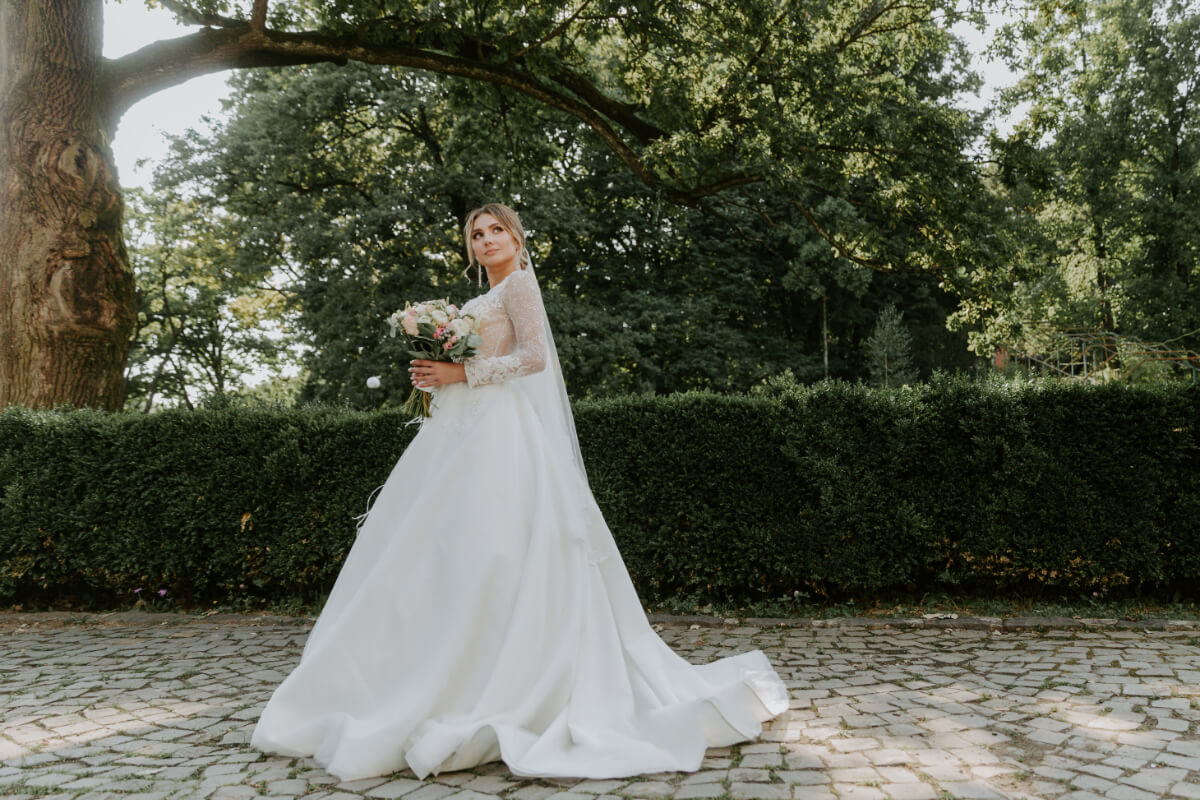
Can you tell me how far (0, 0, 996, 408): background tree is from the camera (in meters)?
8.25

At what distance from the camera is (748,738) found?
3.78 m

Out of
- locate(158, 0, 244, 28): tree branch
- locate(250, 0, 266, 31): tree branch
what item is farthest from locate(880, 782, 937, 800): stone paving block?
locate(158, 0, 244, 28): tree branch

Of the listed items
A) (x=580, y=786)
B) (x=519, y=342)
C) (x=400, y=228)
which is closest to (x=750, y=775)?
(x=580, y=786)

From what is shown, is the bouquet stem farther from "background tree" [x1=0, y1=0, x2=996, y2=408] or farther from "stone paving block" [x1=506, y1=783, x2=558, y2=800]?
"background tree" [x1=0, y1=0, x2=996, y2=408]

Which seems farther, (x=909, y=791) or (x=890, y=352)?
(x=890, y=352)

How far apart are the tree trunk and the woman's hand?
6.29 m

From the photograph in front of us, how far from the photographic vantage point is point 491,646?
146 inches

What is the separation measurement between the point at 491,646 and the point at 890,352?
2685 cm

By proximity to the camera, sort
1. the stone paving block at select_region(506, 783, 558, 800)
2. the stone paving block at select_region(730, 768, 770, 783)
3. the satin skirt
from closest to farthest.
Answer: the stone paving block at select_region(506, 783, 558, 800)
the stone paving block at select_region(730, 768, 770, 783)
the satin skirt

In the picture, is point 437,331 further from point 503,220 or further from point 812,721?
point 812,721

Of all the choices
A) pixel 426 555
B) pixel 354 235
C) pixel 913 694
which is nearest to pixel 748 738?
pixel 913 694

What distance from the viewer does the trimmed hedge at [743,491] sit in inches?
271

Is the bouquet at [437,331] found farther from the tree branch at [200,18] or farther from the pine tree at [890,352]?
the pine tree at [890,352]

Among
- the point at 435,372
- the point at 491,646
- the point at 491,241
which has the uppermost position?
the point at 491,241
